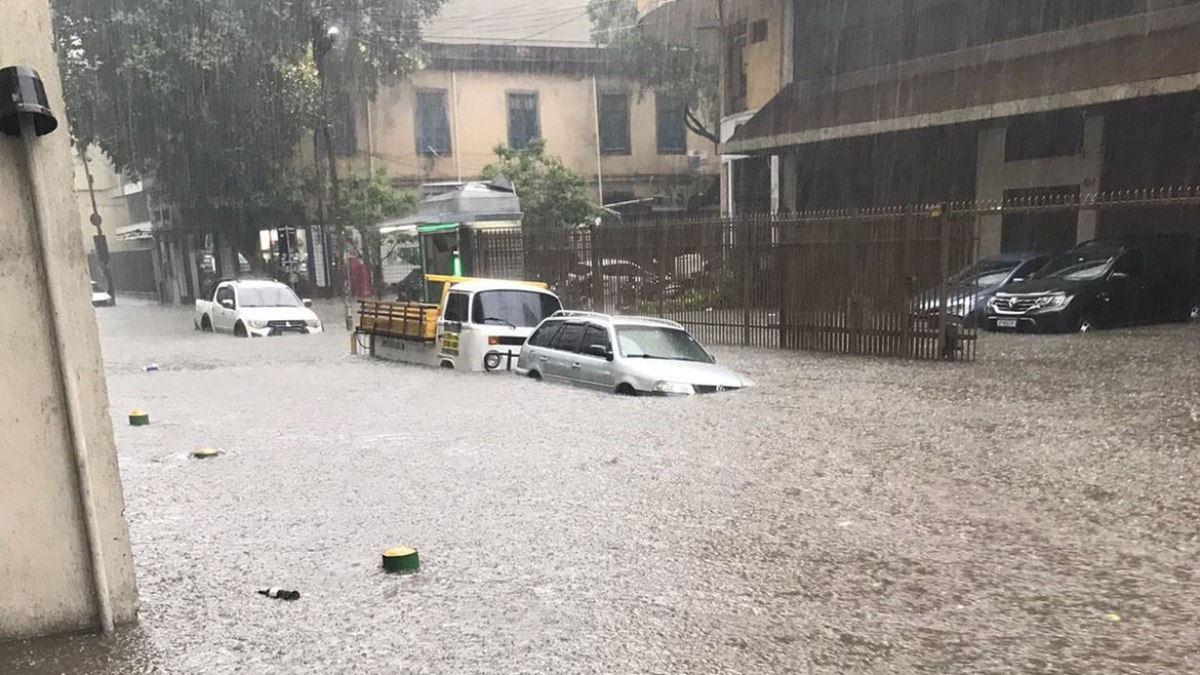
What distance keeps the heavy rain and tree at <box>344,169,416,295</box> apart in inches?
7.0

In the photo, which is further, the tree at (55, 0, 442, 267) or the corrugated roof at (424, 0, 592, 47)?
the corrugated roof at (424, 0, 592, 47)

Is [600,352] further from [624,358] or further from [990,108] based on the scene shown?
[990,108]

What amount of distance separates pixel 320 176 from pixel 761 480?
26.3 m

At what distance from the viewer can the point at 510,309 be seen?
13.1 metres

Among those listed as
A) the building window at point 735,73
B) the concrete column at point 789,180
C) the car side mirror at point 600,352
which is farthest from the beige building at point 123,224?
the car side mirror at point 600,352

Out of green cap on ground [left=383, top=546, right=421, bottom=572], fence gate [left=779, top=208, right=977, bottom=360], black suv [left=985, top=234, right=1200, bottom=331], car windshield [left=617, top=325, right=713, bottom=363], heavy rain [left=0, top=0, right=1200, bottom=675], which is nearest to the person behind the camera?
heavy rain [left=0, top=0, right=1200, bottom=675]

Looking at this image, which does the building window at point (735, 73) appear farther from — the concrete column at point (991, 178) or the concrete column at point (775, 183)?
the concrete column at point (991, 178)

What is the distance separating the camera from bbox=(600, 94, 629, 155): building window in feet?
121

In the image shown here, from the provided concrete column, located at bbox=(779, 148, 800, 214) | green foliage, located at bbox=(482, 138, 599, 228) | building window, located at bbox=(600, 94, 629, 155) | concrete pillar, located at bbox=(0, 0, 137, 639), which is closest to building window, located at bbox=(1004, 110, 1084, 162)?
concrete column, located at bbox=(779, 148, 800, 214)

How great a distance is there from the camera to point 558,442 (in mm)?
8180

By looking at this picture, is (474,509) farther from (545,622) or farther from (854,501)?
(854,501)

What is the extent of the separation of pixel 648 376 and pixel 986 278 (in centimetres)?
918

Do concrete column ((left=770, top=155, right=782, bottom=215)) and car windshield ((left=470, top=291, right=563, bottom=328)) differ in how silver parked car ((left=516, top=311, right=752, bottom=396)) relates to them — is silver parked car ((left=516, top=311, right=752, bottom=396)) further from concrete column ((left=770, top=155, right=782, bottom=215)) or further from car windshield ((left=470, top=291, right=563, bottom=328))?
concrete column ((left=770, top=155, right=782, bottom=215))

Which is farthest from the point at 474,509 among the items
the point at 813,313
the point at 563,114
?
the point at 563,114
